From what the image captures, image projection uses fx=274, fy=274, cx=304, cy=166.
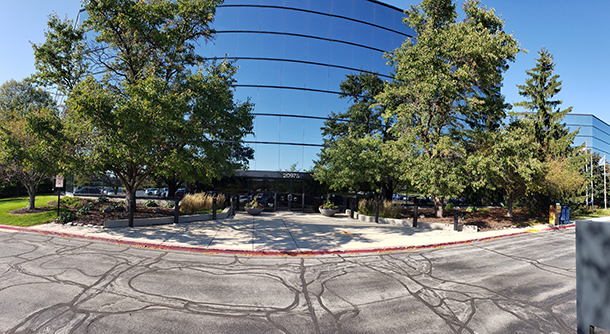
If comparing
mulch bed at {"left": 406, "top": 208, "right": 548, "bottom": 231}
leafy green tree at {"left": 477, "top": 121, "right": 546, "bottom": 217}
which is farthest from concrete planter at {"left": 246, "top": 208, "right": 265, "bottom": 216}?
leafy green tree at {"left": 477, "top": 121, "right": 546, "bottom": 217}

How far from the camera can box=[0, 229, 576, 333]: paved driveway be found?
451 cm

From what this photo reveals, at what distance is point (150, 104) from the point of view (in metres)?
10.6

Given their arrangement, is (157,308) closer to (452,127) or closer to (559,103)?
(452,127)

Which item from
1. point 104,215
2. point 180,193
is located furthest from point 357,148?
point 180,193

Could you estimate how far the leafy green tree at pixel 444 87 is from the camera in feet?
48.3

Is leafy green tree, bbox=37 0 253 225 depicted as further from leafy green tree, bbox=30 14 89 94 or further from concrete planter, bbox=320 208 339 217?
concrete planter, bbox=320 208 339 217

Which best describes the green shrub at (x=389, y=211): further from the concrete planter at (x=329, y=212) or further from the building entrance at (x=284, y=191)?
the building entrance at (x=284, y=191)

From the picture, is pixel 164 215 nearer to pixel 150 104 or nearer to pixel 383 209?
pixel 150 104

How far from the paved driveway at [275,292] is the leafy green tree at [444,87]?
21.6 ft

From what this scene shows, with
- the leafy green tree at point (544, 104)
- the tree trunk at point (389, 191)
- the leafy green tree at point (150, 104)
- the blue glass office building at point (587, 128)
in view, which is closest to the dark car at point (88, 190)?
the leafy green tree at point (150, 104)

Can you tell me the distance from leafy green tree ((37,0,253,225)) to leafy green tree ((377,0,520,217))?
9.79m

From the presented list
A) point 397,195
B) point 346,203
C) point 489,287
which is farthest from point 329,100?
point 489,287

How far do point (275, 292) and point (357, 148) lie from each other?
13542 millimetres

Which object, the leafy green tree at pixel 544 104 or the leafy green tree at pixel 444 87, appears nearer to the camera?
the leafy green tree at pixel 444 87
